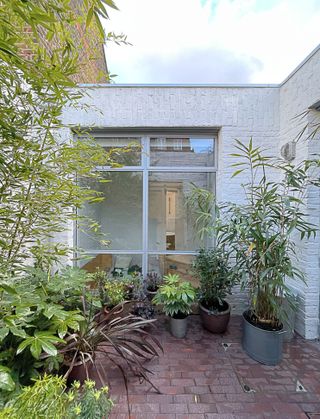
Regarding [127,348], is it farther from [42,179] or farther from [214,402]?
[42,179]

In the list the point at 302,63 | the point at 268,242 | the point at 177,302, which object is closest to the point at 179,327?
the point at 177,302

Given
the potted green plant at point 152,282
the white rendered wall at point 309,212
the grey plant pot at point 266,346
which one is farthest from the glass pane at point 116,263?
the white rendered wall at point 309,212

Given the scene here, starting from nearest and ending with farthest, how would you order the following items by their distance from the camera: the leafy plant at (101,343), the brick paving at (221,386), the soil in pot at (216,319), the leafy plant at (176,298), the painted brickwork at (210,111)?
the brick paving at (221,386) < the leafy plant at (101,343) < the leafy plant at (176,298) < the soil in pot at (216,319) < the painted brickwork at (210,111)

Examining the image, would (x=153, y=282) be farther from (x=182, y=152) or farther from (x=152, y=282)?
(x=182, y=152)

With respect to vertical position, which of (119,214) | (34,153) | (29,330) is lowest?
(29,330)

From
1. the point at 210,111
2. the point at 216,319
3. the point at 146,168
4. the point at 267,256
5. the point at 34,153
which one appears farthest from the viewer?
the point at 146,168

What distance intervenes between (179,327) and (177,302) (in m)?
0.31

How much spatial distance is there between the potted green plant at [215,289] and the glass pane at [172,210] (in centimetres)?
57

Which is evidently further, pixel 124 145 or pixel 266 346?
pixel 124 145

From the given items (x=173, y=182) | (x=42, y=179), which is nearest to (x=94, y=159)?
(x=42, y=179)

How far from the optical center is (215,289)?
266 cm

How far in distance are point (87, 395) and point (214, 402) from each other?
3.33 feet

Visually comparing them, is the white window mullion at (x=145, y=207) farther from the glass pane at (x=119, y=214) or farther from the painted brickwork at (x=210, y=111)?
the painted brickwork at (x=210, y=111)

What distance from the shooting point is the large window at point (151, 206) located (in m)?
3.20
